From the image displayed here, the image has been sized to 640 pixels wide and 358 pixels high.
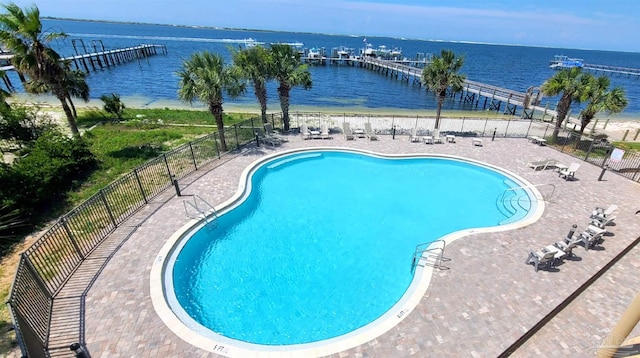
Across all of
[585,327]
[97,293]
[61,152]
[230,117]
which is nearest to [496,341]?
[585,327]

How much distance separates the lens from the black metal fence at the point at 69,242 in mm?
6848

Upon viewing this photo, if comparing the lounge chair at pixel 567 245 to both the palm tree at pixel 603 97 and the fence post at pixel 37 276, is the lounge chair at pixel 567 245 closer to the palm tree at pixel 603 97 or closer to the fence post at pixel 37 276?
the palm tree at pixel 603 97

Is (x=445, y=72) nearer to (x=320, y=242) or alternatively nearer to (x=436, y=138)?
(x=436, y=138)

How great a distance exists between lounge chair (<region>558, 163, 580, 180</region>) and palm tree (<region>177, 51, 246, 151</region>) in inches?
729

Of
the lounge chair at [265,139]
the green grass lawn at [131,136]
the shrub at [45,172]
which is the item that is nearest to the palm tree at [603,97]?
the lounge chair at [265,139]

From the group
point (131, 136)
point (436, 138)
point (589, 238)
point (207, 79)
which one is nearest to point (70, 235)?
point (207, 79)

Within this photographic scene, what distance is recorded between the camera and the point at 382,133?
76.5 ft

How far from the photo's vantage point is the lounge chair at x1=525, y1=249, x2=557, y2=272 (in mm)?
9398

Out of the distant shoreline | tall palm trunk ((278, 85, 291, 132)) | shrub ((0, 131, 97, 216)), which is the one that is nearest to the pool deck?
shrub ((0, 131, 97, 216))

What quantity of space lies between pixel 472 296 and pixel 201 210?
10.4 metres

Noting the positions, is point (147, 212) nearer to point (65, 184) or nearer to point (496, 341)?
point (65, 184)

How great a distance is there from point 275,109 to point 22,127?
25.4m

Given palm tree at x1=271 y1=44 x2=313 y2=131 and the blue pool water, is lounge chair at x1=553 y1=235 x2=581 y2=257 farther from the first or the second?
palm tree at x1=271 y1=44 x2=313 y2=131

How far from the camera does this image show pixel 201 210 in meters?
12.7
